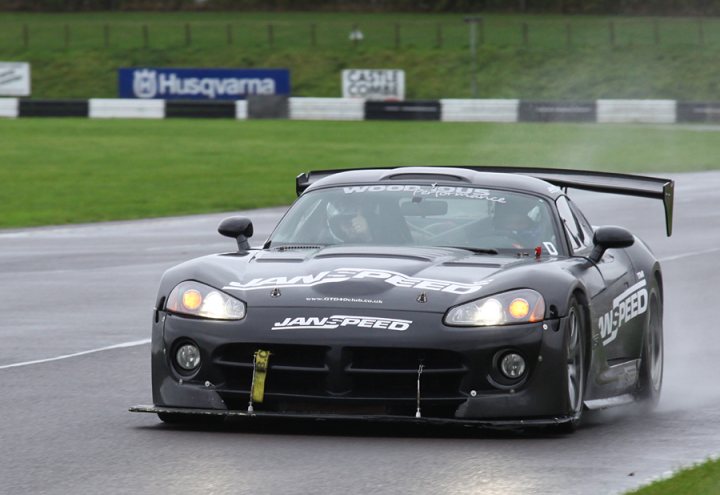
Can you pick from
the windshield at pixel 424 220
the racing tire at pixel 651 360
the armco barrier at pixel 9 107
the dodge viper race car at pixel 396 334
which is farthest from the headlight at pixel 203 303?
the armco barrier at pixel 9 107

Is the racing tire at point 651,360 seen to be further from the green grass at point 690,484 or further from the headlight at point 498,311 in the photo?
the green grass at point 690,484

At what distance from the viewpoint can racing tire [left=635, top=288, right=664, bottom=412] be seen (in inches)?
350

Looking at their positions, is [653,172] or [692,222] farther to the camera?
[653,172]

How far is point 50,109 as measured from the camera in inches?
1987

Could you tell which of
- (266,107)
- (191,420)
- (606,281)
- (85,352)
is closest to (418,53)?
(266,107)

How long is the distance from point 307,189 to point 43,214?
50.6 ft

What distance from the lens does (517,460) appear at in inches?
278

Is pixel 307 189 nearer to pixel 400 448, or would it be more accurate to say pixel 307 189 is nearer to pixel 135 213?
pixel 400 448

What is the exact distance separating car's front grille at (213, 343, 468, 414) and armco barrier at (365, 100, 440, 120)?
145ft

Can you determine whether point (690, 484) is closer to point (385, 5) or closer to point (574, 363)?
point (574, 363)

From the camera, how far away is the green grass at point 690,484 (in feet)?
20.5

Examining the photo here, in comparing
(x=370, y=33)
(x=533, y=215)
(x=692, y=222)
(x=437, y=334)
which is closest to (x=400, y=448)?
(x=437, y=334)

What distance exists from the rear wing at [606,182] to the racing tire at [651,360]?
1.56 ft

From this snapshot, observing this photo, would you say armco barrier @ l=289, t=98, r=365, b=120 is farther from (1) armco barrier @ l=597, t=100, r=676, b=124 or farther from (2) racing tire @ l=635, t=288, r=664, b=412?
(2) racing tire @ l=635, t=288, r=664, b=412
